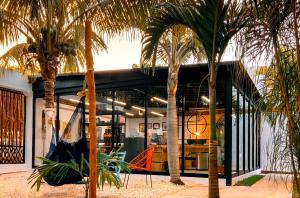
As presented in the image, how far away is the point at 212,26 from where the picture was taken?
16.1 ft

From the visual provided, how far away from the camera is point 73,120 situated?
8086 millimetres

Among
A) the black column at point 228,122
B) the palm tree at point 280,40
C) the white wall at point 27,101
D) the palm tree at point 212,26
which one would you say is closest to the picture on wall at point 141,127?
the black column at point 228,122

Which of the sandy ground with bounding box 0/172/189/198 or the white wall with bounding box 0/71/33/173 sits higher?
the white wall with bounding box 0/71/33/173

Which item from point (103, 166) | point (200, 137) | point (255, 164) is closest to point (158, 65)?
point (200, 137)

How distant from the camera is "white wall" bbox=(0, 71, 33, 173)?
41.0ft

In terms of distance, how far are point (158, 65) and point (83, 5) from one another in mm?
5650

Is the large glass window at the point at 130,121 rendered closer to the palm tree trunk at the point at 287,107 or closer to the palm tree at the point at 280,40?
the palm tree at the point at 280,40

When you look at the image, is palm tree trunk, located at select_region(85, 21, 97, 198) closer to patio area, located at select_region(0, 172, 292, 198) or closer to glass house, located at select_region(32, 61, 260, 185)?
patio area, located at select_region(0, 172, 292, 198)

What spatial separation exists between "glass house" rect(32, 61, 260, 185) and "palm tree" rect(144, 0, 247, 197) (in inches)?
199

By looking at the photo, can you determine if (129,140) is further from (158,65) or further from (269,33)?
(269,33)

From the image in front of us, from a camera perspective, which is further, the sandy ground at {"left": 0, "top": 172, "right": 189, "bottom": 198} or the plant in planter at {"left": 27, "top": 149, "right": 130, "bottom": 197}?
the sandy ground at {"left": 0, "top": 172, "right": 189, "bottom": 198}

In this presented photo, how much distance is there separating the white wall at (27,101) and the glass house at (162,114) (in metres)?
0.86

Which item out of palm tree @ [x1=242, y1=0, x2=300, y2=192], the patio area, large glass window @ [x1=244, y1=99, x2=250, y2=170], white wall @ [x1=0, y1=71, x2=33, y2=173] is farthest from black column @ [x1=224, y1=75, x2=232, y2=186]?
palm tree @ [x1=242, y1=0, x2=300, y2=192]

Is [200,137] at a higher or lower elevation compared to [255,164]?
higher
